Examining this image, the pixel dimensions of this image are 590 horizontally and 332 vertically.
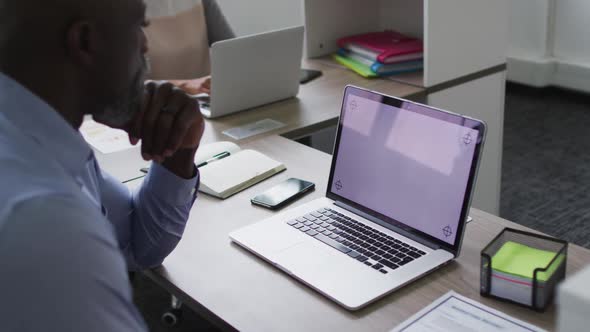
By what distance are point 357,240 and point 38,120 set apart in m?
0.62

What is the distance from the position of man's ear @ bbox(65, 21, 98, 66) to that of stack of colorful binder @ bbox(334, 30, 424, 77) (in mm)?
1573

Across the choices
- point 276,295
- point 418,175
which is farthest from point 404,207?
point 276,295

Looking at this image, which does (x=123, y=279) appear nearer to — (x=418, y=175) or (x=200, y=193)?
(x=418, y=175)

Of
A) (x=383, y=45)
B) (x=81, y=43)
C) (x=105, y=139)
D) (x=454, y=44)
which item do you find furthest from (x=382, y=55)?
(x=81, y=43)

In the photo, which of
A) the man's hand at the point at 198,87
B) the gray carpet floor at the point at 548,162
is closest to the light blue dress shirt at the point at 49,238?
the man's hand at the point at 198,87

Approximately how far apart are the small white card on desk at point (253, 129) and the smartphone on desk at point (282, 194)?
391mm

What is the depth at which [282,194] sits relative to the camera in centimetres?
145

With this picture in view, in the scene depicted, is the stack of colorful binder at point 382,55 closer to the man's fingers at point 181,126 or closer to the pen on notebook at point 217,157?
the pen on notebook at point 217,157

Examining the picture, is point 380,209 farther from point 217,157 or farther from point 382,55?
point 382,55

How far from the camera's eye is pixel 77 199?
79cm

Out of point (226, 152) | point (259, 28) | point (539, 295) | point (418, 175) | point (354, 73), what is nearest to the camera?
point (539, 295)

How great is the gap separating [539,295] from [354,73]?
1.52 meters

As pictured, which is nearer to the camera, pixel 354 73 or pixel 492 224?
pixel 492 224

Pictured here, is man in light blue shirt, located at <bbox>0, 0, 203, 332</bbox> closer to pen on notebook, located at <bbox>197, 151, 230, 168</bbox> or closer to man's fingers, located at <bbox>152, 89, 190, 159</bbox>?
man's fingers, located at <bbox>152, 89, 190, 159</bbox>
